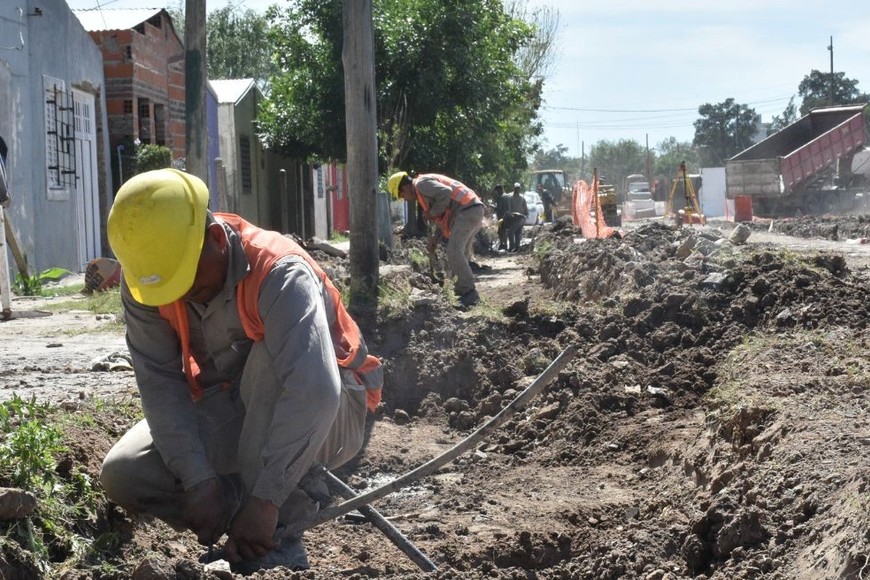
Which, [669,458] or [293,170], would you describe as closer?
[669,458]

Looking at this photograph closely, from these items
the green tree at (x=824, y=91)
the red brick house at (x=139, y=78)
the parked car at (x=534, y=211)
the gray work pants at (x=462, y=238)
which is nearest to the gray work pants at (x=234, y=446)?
the gray work pants at (x=462, y=238)

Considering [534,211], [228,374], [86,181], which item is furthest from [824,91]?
[228,374]

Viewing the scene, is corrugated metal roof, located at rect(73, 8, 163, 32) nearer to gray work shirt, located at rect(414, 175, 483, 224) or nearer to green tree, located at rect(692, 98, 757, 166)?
gray work shirt, located at rect(414, 175, 483, 224)

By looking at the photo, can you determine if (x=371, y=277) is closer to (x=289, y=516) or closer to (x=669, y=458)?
(x=669, y=458)

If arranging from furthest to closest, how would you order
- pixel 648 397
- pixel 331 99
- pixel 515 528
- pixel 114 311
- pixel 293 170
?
1. pixel 293 170
2. pixel 331 99
3. pixel 114 311
4. pixel 648 397
5. pixel 515 528

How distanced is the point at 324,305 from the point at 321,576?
3.09 feet

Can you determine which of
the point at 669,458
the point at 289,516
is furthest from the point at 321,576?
the point at 669,458

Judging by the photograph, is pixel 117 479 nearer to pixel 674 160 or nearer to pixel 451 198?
pixel 451 198

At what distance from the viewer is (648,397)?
7.39 metres

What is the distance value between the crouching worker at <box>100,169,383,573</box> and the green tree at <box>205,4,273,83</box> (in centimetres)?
4685

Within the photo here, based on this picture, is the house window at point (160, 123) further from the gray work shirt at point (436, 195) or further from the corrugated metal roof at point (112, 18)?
the gray work shirt at point (436, 195)

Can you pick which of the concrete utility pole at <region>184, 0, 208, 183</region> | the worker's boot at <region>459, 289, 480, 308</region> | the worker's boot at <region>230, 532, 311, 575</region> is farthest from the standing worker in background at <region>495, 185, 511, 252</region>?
the worker's boot at <region>230, 532, 311, 575</region>

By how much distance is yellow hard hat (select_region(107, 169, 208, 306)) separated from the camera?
3.66 m

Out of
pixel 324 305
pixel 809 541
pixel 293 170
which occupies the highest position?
pixel 293 170
